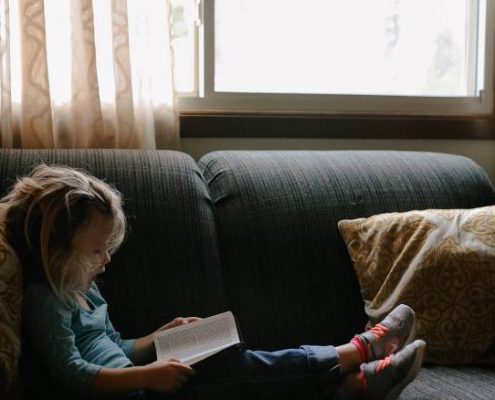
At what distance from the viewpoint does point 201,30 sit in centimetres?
221

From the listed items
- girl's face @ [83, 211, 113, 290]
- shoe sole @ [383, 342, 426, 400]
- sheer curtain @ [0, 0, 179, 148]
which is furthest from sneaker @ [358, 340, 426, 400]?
sheer curtain @ [0, 0, 179, 148]

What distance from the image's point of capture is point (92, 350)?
1.38 meters

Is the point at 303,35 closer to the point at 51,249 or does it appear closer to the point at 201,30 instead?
the point at 201,30

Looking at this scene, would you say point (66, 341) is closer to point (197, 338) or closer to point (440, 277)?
point (197, 338)

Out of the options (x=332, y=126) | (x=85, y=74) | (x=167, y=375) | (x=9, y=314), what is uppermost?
(x=85, y=74)

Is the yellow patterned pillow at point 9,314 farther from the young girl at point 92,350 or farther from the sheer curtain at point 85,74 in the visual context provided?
the sheer curtain at point 85,74

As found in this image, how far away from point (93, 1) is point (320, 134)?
837mm

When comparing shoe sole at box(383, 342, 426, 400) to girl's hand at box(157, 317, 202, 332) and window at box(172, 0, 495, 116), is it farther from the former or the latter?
window at box(172, 0, 495, 116)

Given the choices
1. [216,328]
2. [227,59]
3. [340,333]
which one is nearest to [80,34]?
[227,59]

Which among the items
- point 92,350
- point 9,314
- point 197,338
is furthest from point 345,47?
point 9,314

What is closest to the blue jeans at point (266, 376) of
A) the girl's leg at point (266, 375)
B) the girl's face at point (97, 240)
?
the girl's leg at point (266, 375)

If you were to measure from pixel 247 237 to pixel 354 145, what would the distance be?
2.39 ft

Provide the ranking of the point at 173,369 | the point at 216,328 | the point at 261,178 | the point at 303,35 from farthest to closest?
the point at 303,35
the point at 261,178
the point at 216,328
the point at 173,369

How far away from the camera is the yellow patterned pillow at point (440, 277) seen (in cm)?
161
